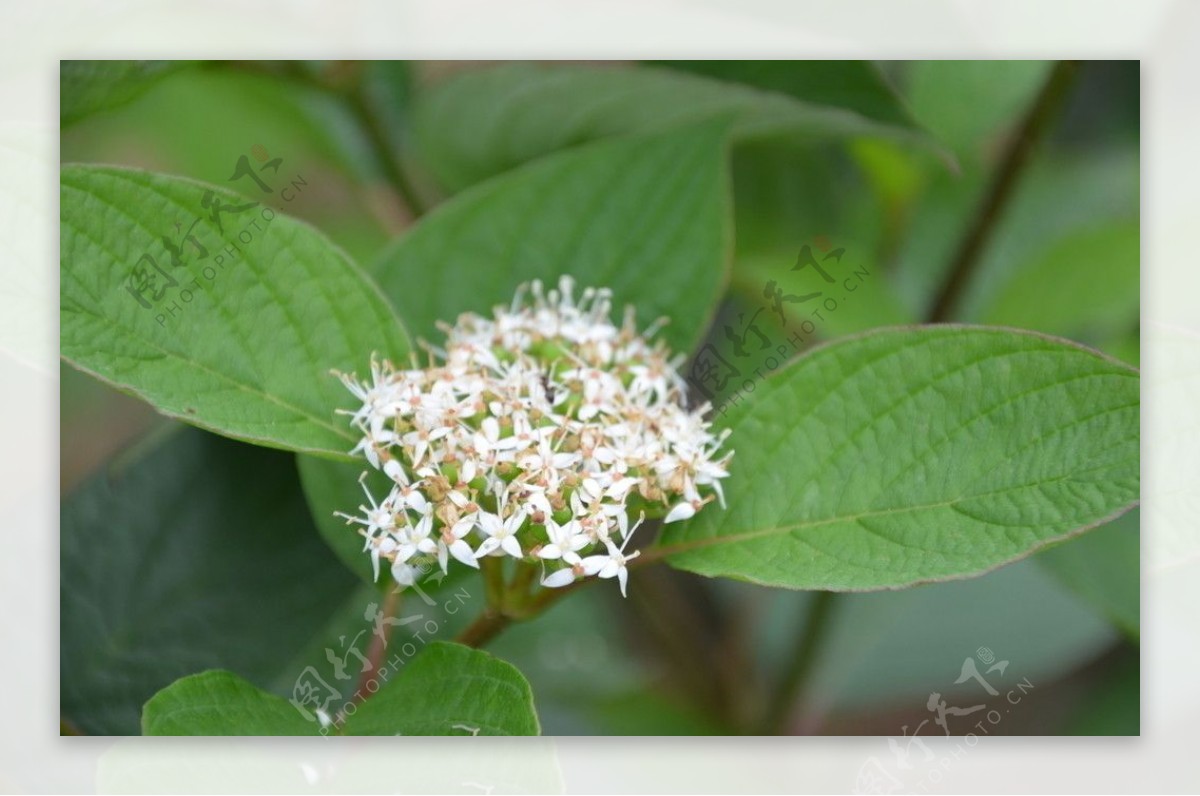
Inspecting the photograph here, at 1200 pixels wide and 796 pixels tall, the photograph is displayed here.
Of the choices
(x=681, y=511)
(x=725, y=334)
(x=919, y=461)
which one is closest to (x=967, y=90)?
(x=725, y=334)

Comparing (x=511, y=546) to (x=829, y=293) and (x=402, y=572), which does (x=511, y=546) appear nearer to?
(x=402, y=572)

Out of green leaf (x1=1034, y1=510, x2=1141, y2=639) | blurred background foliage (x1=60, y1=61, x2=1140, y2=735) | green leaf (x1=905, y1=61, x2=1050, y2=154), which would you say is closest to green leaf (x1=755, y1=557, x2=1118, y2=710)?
blurred background foliage (x1=60, y1=61, x2=1140, y2=735)

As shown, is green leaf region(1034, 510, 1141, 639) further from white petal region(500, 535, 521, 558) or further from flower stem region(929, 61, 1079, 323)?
white petal region(500, 535, 521, 558)

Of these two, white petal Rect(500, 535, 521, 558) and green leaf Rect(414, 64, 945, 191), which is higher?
green leaf Rect(414, 64, 945, 191)

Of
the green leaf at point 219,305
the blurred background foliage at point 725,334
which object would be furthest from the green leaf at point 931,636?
the green leaf at point 219,305

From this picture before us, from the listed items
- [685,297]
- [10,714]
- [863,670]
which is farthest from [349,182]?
[863,670]

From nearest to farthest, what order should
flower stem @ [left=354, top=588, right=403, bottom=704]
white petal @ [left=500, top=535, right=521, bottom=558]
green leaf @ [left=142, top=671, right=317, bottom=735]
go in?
white petal @ [left=500, top=535, right=521, bottom=558] < green leaf @ [left=142, top=671, right=317, bottom=735] < flower stem @ [left=354, top=588, right=403, bottom=704]

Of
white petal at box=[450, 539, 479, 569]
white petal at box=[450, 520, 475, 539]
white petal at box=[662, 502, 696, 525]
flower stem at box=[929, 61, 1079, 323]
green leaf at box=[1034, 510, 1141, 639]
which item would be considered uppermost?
flower stem at box=[929, 61, 1079, 323]
